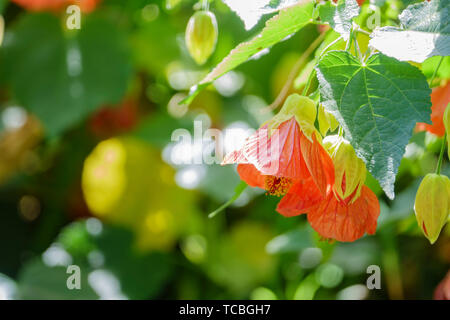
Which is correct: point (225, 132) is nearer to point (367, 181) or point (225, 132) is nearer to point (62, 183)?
point (62, 183)

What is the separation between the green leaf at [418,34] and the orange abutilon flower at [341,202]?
7 centimetres

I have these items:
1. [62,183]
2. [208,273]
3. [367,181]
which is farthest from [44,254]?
[367,181]

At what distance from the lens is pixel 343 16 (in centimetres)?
32

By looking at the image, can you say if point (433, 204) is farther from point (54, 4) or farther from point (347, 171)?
point (54, 4)

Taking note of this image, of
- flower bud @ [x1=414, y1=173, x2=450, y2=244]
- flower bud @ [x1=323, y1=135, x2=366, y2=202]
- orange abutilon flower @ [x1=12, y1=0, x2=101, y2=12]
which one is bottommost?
flower bud @ [x1=414, y1=173, x2=450, y2=244]

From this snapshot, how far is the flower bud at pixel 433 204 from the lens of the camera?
0.36 m

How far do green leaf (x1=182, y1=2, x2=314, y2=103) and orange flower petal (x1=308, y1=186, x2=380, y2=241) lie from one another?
0.10 metres

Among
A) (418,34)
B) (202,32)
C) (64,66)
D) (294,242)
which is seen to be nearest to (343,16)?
(418,34)

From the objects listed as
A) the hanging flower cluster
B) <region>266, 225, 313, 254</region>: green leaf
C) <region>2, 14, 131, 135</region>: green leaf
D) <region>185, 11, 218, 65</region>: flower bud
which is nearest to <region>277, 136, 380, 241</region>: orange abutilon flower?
the hanging flower cluster

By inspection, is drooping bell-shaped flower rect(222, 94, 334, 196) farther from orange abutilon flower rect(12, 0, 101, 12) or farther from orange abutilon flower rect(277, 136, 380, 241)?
orange abutilon flower rect(12, 0, 101, 12)

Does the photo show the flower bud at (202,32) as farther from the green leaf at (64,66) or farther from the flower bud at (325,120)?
the green leaf at (64,66)

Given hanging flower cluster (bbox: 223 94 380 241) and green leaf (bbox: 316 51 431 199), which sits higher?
green leaf (bbox: 316 51 431 199)

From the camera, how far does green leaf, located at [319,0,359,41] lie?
0.31 meters

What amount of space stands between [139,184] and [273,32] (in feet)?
2.03
